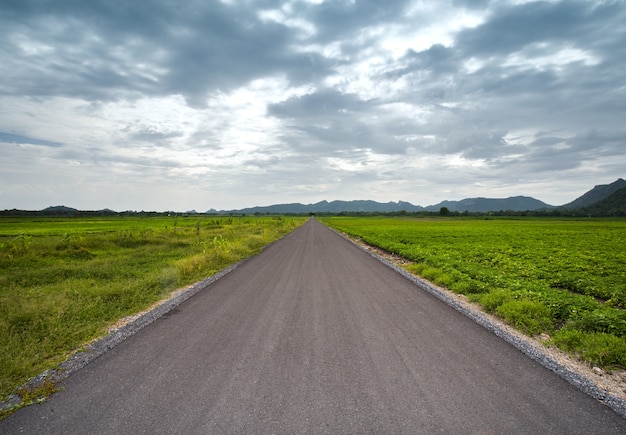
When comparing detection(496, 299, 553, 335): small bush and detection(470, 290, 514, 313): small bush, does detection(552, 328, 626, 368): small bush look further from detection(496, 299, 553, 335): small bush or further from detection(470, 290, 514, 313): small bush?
detection(470, 290, 514, 313): small bush

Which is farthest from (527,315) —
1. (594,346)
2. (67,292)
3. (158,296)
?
(67,292)

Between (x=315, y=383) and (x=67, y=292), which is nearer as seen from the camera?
(x=315, y=383)

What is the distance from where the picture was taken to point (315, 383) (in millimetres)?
4480

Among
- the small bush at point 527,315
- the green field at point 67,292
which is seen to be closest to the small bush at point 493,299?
the small bush at point 527,315

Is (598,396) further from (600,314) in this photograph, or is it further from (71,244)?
(71,244)

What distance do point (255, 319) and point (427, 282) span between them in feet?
25.2

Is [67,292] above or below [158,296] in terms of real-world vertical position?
above

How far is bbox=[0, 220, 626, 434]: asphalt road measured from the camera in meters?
3.67

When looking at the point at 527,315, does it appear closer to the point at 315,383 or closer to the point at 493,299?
the point at 493,299

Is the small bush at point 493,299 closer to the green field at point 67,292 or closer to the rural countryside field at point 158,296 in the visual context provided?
the rural countryside field at point 158,296

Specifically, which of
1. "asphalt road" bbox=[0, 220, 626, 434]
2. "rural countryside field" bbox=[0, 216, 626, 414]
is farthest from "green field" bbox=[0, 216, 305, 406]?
"asphalt road" bbox=[0, 220, 626, 434]

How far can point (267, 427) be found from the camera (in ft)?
11.6

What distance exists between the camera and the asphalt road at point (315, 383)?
144 inches

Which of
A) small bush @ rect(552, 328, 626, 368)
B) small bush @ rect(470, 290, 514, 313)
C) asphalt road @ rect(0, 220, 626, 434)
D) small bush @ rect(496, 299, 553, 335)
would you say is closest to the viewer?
asphalt road @ rect(0, 220, 626, 434)
